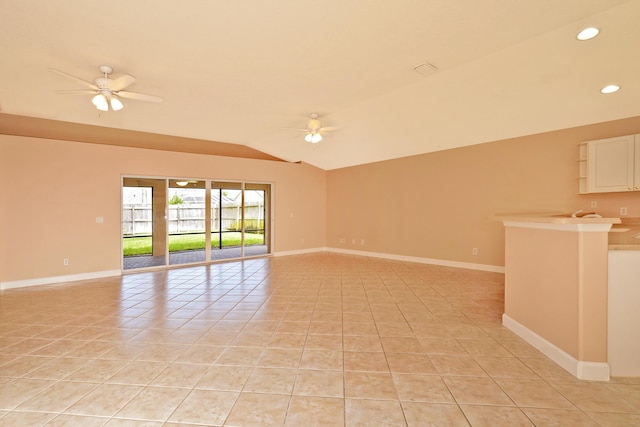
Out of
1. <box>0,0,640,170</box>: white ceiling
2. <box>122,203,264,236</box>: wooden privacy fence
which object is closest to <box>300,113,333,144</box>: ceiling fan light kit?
<box>0,0,640,170</box>: white ceiling

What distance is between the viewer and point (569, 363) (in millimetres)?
2275

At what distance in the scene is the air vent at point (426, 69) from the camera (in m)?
3.43

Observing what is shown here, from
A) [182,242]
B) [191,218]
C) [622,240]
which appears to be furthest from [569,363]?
[182,242]

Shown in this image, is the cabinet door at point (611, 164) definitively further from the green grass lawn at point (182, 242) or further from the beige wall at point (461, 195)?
the green grass lawn at point (182, 242)

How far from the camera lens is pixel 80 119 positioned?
5086 mm


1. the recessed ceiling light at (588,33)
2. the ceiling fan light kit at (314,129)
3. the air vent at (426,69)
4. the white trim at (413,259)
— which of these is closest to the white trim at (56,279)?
the white trim at (413,259)

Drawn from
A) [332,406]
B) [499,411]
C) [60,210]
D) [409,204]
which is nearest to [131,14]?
[332,406]

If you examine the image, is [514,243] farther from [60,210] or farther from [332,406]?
[60,210]

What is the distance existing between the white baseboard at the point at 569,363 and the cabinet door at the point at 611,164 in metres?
3.21

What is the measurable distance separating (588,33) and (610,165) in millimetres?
2492

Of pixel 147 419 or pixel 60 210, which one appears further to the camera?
pixel 60 210

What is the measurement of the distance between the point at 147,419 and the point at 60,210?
5.28m

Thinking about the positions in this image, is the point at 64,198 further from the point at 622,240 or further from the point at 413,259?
the point at 622,240

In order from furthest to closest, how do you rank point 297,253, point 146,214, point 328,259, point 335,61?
point 297,253, point 328,259, point 146,214, point 335,61
